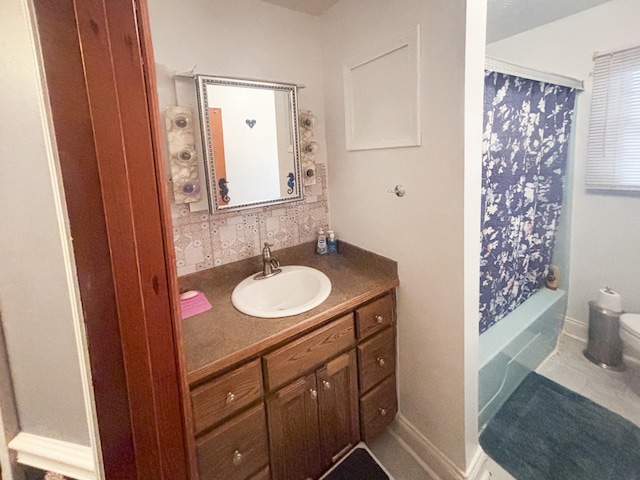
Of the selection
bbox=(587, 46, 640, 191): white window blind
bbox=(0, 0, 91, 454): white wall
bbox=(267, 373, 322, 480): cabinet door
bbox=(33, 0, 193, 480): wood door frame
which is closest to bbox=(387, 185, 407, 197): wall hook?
bbox=(267, 373, 322, 480): cabinet door

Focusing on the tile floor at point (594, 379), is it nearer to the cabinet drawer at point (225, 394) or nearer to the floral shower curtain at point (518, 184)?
the floral shower curtain at point (518, 184)

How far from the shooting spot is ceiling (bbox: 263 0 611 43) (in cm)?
151

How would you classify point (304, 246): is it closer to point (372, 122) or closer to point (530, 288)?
point (372, 122)

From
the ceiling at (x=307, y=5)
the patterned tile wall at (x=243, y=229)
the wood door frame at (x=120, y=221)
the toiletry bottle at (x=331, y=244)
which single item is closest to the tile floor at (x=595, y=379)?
the toiletry bottle at (x=331, y=244)

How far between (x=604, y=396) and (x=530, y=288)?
715mm

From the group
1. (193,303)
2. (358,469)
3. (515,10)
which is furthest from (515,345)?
(515,10)

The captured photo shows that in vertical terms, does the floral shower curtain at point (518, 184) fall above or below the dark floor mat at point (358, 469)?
above

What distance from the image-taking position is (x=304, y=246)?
5.79 ft

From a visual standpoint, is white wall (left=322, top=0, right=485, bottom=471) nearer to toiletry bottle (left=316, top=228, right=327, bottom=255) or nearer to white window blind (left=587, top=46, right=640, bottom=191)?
toiletry bottle (left=316, top=228, right=327, bottom=255)

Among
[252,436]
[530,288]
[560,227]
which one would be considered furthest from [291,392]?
[560,227]

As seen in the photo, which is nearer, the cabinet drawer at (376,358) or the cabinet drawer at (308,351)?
the cabinet drawer at (308,351)

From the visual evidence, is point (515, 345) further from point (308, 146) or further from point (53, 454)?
point (53, 454)

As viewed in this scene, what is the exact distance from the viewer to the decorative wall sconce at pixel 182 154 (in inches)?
49.9

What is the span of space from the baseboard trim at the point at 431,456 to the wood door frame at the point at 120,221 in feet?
4.42
